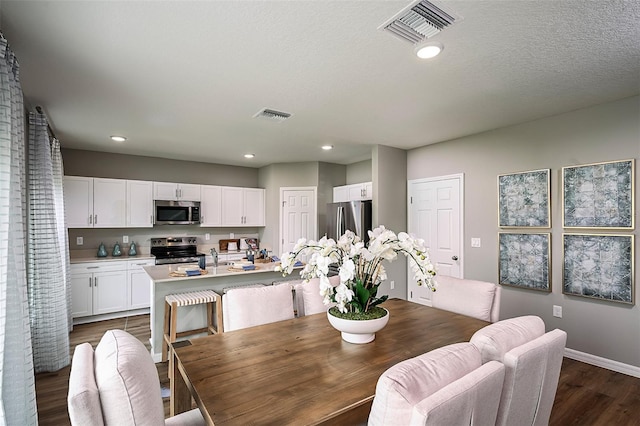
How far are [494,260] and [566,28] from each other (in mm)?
2642

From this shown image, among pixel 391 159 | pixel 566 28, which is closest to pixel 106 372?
pixel 566 28

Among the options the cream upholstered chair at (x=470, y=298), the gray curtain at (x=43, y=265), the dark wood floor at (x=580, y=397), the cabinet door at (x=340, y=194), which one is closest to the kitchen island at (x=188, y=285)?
the dark wood floor at (x=580, y=397)

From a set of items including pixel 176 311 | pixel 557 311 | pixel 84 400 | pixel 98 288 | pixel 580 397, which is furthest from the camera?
pixel 98 288

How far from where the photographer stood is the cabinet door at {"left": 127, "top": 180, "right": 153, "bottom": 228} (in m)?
4.98

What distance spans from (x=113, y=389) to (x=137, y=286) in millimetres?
4414

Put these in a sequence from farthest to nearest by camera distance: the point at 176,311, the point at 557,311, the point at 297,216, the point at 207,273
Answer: the point at 297,216, the point at 207,273, the point at 557,311, the point at 176,311

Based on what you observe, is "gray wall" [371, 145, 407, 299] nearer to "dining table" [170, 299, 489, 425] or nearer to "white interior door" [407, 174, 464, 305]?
"white interior door" [407, 174, 464, 305]

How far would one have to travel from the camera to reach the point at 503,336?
128 centimetres

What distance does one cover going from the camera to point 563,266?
127 inches

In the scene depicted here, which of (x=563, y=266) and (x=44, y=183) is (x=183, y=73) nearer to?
(x=44, y=183)

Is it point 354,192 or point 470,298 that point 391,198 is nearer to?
point 354,192

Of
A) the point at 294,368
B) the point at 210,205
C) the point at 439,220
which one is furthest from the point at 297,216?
the point at 294,368

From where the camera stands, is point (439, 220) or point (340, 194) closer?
point (439, 220)

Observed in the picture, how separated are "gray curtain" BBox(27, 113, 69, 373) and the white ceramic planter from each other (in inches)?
111
